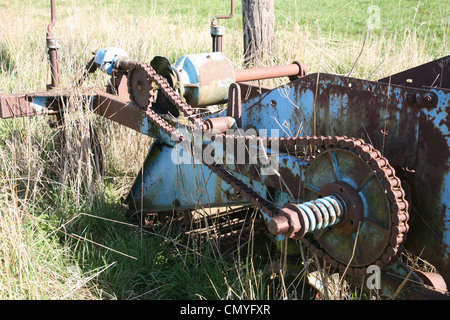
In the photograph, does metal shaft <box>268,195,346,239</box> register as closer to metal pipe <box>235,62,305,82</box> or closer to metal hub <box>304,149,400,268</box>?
metal hub <box>304,149,400,268</box>

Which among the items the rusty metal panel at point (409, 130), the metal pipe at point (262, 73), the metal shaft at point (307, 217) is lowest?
the metal shaft at point (307, 217)

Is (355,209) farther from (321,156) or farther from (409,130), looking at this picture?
(409,130)

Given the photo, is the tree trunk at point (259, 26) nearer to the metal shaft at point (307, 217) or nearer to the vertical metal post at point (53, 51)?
the vertical metal post at point (53, 51)

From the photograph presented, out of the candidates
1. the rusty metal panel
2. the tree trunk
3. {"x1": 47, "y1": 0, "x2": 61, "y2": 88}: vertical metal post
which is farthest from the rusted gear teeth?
the tree trunk

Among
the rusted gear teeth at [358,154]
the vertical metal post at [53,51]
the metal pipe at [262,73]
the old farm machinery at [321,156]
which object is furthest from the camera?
the vertical metal post at [53,51]

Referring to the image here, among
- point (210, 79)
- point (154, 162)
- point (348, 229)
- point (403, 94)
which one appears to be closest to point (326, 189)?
point (348, 229)

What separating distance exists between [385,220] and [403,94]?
0.59 metres

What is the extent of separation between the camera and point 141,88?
11.1 feet

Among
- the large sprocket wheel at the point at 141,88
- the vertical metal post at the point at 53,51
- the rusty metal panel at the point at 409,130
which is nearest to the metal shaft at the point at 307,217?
the rusty metal panel at the point at 409,130

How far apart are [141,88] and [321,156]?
1527 mm

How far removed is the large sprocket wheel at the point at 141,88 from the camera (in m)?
3.29

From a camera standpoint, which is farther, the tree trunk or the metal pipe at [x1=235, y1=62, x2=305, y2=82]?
the tree trunk

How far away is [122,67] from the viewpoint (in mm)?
A: 3719

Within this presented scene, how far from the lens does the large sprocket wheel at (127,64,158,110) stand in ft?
10.8
